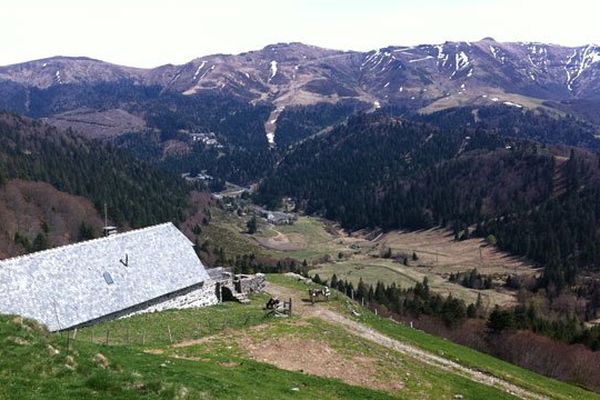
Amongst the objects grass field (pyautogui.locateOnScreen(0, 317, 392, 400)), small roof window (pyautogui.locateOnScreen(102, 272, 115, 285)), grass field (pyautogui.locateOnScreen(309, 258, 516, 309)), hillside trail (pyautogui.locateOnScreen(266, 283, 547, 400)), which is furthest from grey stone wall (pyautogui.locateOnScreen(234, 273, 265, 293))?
grass field (pyautogui.locateOnScreen(309, 258, 516, 309))

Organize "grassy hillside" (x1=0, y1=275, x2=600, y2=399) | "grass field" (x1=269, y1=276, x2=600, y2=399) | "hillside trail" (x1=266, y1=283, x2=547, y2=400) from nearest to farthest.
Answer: "grassy hillside" (x1=0, y1=275, x2=600, y2=399) < "hillside trail" (x1=266, y1=283, x2=547, y2=400) < "grass field" (x1=269, y1=276, x2=600, y2=399)

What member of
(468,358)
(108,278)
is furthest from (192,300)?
(468,358)

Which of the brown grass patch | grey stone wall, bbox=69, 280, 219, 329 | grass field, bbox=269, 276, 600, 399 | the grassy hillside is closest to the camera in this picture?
the grassy hillside

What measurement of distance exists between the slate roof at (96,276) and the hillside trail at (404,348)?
41.5ft

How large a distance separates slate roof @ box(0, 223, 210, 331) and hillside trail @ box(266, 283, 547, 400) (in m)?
12.6

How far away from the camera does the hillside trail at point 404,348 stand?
54125mm

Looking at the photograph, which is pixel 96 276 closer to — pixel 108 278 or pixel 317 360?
pixel 108 278

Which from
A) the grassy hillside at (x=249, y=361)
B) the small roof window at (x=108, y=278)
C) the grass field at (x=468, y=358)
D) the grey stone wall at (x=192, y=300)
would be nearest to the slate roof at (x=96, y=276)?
the small roof window at (x=108, y=278)

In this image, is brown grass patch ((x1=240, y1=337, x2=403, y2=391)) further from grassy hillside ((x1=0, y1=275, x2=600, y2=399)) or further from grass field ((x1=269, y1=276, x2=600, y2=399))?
grass field ((x1=269, y1=276, x2=600, y2=399))

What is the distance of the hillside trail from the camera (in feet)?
178

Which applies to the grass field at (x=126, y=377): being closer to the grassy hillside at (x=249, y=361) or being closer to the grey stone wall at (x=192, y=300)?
the grassy hillside at (x=249, y=361)

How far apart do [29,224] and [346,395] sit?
487 feet

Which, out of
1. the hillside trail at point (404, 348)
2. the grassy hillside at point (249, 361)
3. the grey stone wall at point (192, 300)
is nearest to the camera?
the grassy hillside at point (249, 361)

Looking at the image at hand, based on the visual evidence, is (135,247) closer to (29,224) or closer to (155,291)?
(155,291)
